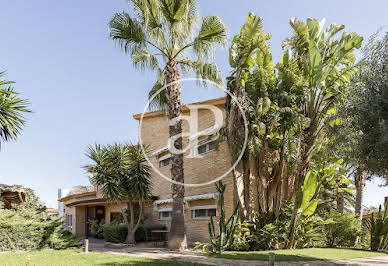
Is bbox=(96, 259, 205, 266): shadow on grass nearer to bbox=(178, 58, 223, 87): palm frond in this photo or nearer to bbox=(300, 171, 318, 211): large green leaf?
bbox=(300, 171, 318, 211): large green leaf

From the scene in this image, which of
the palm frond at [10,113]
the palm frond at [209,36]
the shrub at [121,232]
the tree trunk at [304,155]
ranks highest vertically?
the palm frond at [209,36]

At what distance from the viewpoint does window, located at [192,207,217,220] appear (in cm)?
1778

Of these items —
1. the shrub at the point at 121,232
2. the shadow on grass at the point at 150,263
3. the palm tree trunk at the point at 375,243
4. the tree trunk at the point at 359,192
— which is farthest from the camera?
the shrub at the point at 121,232

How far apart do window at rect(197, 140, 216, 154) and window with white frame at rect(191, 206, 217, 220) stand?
10.5 ft

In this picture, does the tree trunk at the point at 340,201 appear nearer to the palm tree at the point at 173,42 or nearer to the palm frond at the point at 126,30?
the palm tree at the point at 173,42

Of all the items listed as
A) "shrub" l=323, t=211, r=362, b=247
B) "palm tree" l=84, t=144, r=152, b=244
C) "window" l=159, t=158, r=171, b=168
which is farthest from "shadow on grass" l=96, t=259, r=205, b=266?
"window" l=159, t=158, r=171, b=168

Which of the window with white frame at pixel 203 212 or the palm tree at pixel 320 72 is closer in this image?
the palm tree at pixel 320 72

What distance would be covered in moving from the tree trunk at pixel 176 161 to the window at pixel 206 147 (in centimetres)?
408

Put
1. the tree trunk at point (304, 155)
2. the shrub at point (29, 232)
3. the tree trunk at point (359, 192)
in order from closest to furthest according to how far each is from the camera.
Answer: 1. the shrub at point (29, 232)
2. the tree trunk at point (304, 155)
3. the tree trunk at point (359, 192)

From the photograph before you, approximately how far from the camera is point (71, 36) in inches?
674

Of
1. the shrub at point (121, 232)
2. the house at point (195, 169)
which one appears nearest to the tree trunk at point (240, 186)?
the house at point (195, 169)

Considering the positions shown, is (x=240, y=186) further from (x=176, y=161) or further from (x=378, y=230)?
(x=378, y=230)

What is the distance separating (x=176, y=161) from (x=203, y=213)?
16.5 ft

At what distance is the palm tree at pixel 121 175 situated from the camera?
60.0ft
